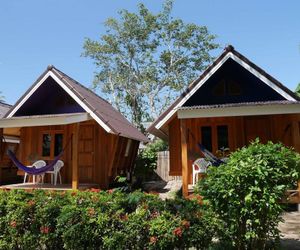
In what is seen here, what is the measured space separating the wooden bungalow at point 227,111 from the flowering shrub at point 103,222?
5.15 metres

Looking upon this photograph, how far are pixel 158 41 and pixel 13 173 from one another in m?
19.7

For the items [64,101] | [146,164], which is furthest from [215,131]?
[146,164]

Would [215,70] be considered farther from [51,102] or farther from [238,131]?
[51,102]

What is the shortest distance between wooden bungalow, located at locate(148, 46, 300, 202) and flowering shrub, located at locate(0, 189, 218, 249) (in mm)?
5149

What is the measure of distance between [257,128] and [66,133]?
8063 mm

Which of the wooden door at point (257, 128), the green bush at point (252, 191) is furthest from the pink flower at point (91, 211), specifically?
the wooden door at point (257, 128)

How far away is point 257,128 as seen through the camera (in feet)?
40.9

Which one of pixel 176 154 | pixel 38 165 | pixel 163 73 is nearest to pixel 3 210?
pixel 38 165

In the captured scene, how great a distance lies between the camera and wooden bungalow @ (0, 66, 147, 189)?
12.3 metres

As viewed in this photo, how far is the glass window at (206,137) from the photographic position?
499 inches

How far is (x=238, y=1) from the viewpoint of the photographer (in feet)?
45.1

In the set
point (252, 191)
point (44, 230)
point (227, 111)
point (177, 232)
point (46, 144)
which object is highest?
point (227, 111)

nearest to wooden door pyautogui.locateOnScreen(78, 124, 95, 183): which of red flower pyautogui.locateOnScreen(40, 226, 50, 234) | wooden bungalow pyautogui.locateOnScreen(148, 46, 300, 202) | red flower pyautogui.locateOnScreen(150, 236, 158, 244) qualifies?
wooden bungalow pyautogui.locateOnScreen(148, 46, 300, 202)

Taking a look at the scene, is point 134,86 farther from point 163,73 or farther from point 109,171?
point 109,171
